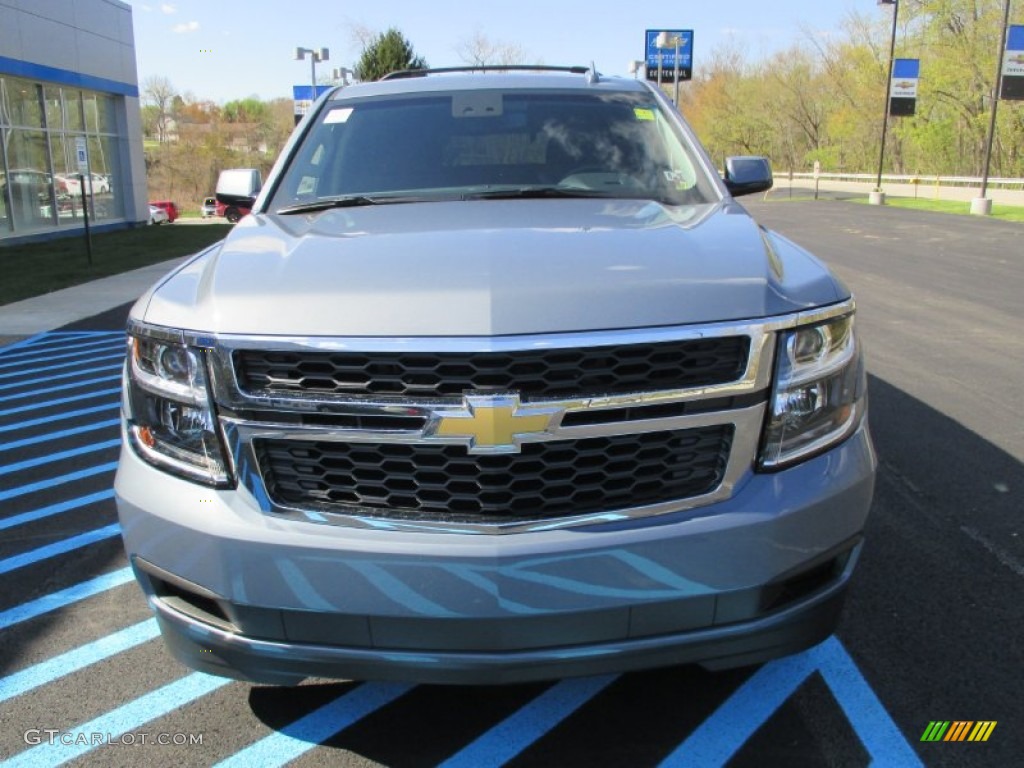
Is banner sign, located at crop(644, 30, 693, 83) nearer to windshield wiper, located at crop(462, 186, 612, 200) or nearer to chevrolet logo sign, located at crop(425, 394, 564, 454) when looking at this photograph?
windshield wiper, located at crop(462, 186, 612, 200)

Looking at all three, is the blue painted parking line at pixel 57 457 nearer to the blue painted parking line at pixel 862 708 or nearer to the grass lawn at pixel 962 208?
the blue painted parking line at pixel 862 708

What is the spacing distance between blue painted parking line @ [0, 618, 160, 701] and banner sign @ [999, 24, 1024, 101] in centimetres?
2807

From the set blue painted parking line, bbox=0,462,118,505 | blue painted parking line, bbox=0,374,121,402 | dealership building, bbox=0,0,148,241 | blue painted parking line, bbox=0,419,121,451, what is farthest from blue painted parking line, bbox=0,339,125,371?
dealership building, bbox=0,0,148,241

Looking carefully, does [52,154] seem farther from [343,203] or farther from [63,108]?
[343,203]

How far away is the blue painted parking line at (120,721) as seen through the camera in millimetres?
2484

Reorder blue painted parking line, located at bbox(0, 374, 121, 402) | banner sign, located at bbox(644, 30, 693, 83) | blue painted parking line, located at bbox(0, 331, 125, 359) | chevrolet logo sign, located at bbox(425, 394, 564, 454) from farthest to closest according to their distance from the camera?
banner sign, located at bbox(644, 30, 693, 83) → blue painted parking line, located at bbox(0, 331, 125, 359) → blue painted parking line, located at bbox(0, 374, 121, 402) → chevrolet logo sign, located at bbox(425, 394, 564, 454)

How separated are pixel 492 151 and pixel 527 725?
2.20 meters

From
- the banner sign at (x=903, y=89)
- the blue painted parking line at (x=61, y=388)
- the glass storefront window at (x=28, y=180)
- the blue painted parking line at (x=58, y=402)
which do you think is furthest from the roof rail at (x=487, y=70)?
the banner sign at (x=903, y=89)

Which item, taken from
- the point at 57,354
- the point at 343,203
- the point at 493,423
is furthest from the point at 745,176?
the point at 57,354

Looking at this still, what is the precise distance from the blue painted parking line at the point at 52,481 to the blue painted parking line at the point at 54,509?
12.1 inches

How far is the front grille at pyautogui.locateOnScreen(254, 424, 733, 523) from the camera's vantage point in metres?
1.99

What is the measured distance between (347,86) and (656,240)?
8.06 feet

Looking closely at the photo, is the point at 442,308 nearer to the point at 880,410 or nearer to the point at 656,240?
the point at 656,240

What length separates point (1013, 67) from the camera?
81.1 feet
